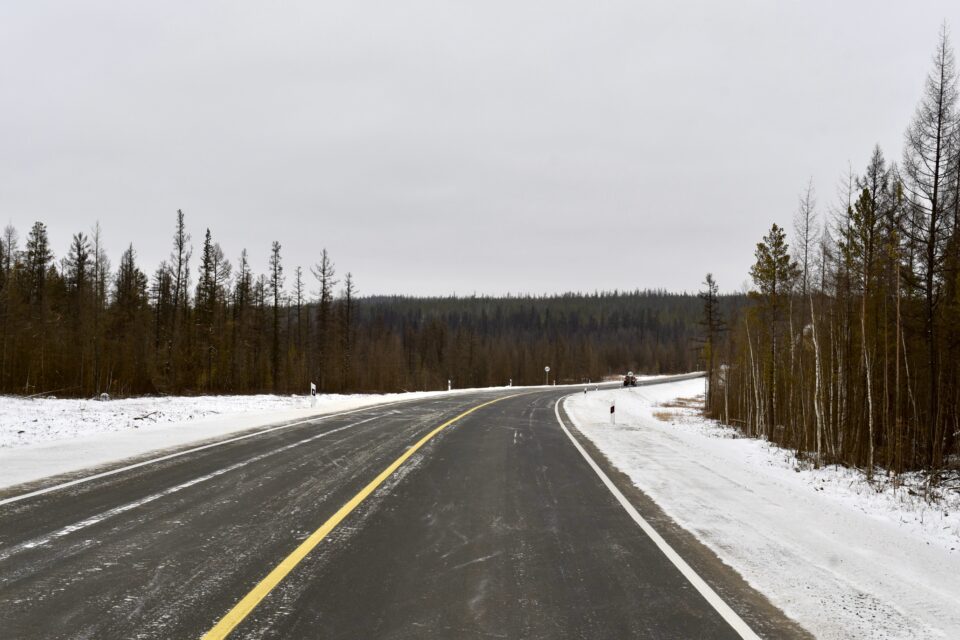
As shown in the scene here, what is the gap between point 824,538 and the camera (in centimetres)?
634

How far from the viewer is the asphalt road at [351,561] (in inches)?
148

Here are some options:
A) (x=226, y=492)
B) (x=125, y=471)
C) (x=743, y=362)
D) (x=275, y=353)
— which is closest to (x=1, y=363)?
(x=275, y=353)

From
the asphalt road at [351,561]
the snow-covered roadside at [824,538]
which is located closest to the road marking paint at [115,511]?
the asphalt road at [351,561]

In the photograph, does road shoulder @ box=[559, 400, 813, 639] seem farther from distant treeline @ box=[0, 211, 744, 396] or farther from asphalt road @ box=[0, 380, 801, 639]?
distant treeline @ box=[0, 211, 744, 396]

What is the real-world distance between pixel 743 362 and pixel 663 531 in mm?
34814

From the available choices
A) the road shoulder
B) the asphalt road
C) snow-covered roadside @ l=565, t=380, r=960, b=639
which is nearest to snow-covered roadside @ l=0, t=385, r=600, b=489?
the asphalt road

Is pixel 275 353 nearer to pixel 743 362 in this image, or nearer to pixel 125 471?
pixel 743 362

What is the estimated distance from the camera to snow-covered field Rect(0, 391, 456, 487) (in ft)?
32.3

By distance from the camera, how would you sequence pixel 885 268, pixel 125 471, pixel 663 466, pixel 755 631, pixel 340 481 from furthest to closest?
pixel 885 268 < pixel 663 466 < pixel 125 471 < pixel 340 481 < pixel 755 631

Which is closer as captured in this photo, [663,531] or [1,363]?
[663,531]

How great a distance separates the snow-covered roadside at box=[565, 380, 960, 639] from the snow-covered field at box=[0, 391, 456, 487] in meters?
9.38

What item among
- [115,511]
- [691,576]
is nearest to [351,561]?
[691,576]

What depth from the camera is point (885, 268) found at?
1722 centimetres

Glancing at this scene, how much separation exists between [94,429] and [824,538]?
1686cm
